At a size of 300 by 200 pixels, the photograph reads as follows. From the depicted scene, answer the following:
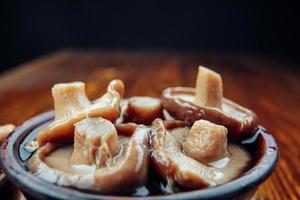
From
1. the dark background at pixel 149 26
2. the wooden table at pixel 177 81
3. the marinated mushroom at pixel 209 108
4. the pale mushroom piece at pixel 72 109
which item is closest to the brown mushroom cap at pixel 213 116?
the marinated mushroom at pixel 209 108

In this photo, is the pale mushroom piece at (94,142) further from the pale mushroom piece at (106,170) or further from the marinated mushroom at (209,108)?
the marinated mushroom at (209,108)

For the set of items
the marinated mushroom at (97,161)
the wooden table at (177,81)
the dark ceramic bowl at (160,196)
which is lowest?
the wooden table at (177,81)

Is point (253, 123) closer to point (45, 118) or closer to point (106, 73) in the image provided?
point (45, 118)

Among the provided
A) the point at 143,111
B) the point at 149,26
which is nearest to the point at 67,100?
the point at 143,111

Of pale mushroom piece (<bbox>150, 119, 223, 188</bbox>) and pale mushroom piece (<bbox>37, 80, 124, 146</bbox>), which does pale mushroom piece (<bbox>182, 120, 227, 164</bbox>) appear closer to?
pale mushroom piece (<bbox>150, 119, 223, 188</bbox>)

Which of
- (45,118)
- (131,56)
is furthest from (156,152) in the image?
(131,56)

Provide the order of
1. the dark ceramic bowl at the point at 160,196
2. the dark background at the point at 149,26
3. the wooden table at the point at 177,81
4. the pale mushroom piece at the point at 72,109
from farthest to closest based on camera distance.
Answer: the dark background at the point at 149,26 < the wooden table at the point at 177,81 < the pale mushroom piece at the point at 72,109 < the dark ceramic bowl at the point at 160,196
